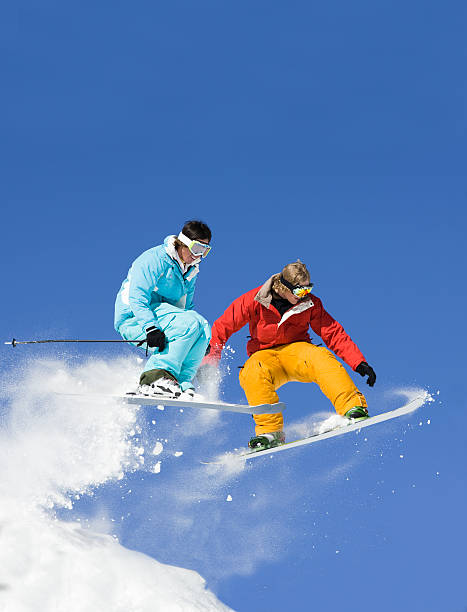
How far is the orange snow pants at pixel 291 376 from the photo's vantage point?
7055mm

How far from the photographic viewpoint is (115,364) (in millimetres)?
9438

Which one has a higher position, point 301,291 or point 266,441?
point 301,291

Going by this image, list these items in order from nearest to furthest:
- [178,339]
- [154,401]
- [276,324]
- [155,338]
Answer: [154,401] < [155,338] < [178,339] < [276,324]

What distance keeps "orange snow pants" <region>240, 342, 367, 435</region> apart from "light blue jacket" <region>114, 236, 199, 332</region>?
3.83 feet

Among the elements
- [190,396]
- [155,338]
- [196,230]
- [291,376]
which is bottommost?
[190,396]

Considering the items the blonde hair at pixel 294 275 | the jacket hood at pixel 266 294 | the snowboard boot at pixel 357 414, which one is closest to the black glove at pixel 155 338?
the jacket hood at pixel 266 294

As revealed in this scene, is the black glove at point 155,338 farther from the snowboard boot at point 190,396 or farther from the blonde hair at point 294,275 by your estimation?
the blonde hair at point 294,275

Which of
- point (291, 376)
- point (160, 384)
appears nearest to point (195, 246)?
point (160, 384)

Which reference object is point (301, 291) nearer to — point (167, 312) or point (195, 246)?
point (195, 246)

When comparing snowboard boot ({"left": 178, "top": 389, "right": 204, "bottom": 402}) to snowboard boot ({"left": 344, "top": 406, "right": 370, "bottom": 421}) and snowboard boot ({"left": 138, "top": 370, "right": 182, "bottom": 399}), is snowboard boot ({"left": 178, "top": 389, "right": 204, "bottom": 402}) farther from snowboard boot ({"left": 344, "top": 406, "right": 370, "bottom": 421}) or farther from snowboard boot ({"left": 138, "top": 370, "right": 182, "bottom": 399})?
snowboard boot ({"left": 344, "top": 406, "right": 370, "bottom": 421})

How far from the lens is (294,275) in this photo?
7.20 m

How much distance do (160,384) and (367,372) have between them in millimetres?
2407

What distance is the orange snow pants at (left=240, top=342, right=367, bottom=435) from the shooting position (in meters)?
7.05

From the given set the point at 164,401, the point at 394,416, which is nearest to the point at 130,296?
the point at 164,401
